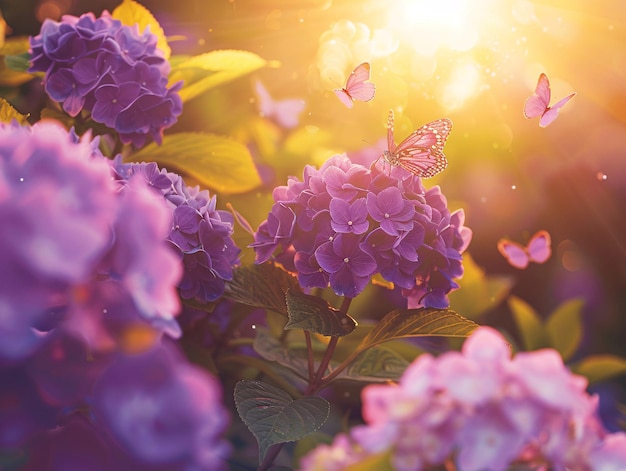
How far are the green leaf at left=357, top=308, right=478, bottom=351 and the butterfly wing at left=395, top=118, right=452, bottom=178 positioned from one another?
0.16 metres

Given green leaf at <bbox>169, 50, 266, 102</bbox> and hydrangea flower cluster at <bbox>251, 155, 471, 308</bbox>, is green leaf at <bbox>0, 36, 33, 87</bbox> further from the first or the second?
hydrangea flower cluster at <bbox>251, 155, 471, 308</bbox>

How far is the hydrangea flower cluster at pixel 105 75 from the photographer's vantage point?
0.92 metres

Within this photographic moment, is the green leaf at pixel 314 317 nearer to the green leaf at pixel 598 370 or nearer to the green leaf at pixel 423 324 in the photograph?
the green leaf at pixel 423 324

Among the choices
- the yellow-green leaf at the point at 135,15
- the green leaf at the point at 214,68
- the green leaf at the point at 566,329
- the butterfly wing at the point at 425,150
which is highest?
the butterfly wing at the point at 425,150

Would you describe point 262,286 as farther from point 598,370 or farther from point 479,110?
point 479,110

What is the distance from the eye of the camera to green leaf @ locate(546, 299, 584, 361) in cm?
135

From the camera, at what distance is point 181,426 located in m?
0.35

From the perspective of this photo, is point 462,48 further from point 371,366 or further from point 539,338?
point 371,366

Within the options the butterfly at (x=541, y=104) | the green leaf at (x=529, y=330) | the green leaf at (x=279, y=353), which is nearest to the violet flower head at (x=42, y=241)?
the green leaf at (x=279, y=353)

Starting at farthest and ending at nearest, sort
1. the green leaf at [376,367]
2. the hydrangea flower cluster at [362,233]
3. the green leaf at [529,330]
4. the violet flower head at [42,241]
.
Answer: the green leaf at [529,330]
the green leaf at [376,367]
the hydrangea flower cluster at [362,233]
the violet flower head at [42,241]

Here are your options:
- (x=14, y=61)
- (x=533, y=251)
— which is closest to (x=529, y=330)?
(x=533, y=251)

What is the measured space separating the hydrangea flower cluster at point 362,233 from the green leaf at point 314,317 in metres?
0.02

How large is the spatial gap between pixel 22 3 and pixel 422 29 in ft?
2.68

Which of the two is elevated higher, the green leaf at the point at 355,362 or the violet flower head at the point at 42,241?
the violet flower head at the point at 42,241
